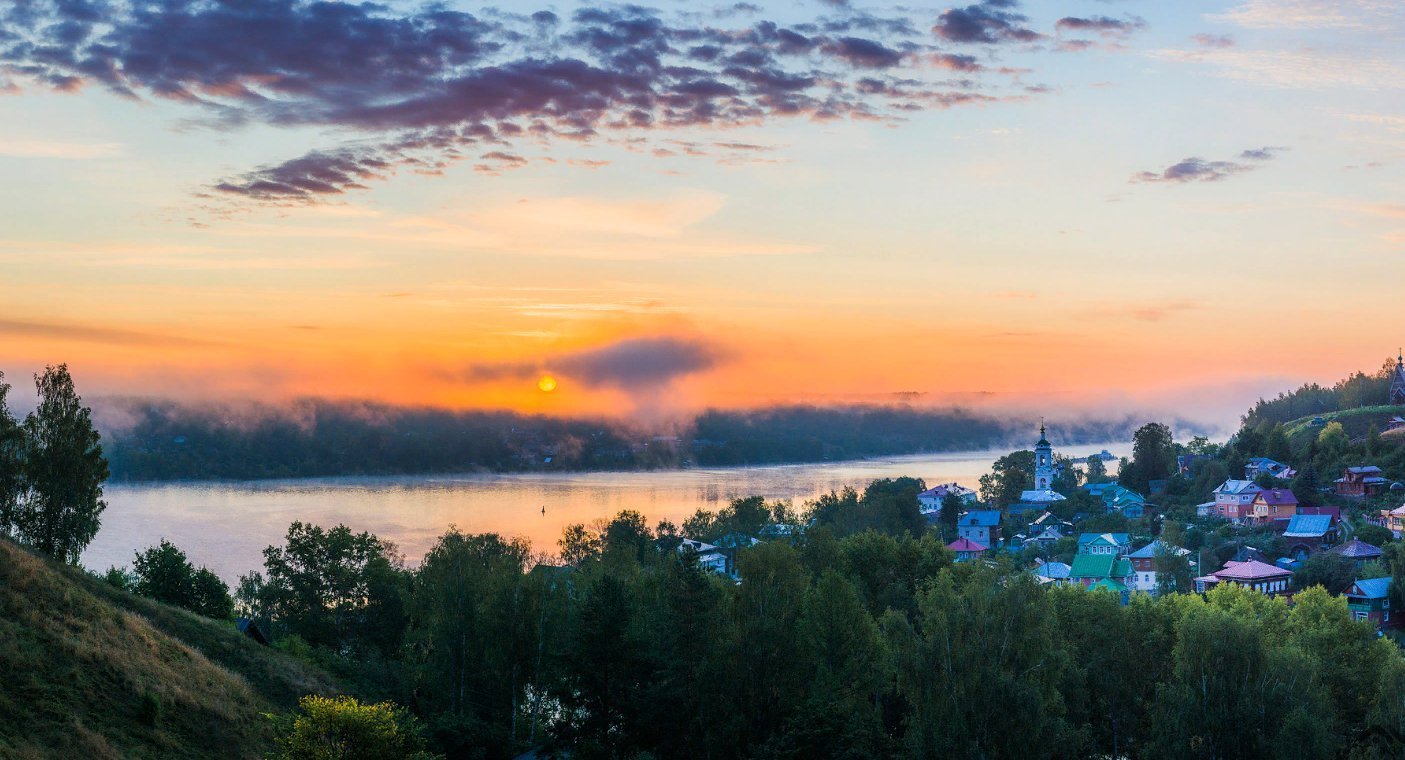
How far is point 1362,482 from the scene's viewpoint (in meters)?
60.4

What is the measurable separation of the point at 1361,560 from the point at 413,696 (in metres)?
41.1

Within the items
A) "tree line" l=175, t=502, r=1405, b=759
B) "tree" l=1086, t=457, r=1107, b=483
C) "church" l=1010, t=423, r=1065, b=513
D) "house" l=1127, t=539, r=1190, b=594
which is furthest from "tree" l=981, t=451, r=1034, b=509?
"tree line" l=175, t=502, r=1405, b=759

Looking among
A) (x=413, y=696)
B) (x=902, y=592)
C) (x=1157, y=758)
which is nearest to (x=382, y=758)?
(x=413, y=696)

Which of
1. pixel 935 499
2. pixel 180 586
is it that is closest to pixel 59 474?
pixel 180 586

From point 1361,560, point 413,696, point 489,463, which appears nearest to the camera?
point 413,696

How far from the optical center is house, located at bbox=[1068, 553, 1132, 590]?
2041 inches

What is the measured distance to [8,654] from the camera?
58.4ft

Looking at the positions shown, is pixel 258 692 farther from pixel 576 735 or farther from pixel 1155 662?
pixel 1155 662

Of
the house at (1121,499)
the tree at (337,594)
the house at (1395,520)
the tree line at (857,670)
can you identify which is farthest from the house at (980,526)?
the tree at (337,594)

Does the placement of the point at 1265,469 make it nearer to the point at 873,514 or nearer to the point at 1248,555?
the point at 1248,555

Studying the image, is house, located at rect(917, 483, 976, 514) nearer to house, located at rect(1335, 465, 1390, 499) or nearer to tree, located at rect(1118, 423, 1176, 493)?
tree, located at rect(1118, 423, 1176, 493)

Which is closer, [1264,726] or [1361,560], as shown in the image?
[1264,726]

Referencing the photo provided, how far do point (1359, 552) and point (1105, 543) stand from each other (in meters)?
11.8

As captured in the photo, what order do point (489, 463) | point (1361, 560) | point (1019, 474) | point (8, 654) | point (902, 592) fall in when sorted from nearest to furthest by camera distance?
point (8, 654) < point (902, 592) < point (1361, 560) < point (1019, 474) < point (489, 463)
